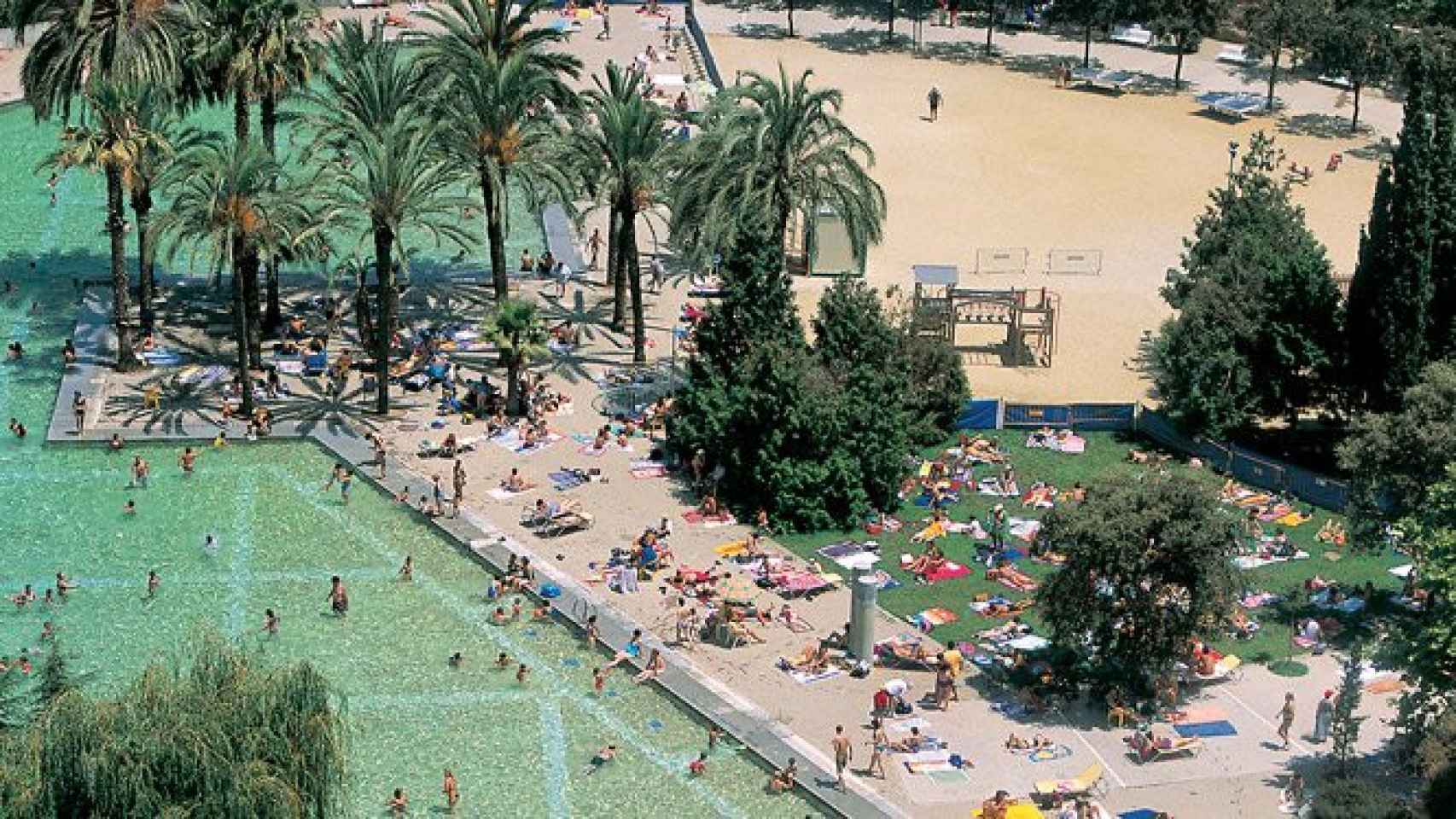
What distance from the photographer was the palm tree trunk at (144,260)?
195ft

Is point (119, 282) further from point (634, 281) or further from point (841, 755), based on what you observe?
point (841, 755)

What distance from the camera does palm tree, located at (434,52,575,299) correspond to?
59281 mm

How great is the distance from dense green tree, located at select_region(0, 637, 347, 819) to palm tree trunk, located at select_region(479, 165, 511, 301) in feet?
81.6

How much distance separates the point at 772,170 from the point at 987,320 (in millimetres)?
9167

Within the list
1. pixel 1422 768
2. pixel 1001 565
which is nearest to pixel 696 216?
pixel 1001 565

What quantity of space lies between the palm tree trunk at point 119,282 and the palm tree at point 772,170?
48.6 feet

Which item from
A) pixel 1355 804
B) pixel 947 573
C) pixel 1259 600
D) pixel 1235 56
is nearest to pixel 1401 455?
pixel 1259 600

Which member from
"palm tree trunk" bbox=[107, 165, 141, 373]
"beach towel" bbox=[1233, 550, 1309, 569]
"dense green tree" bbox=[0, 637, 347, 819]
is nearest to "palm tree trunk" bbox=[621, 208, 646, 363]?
"palm tree trunk" bbox=[107, 165, 141, 373]

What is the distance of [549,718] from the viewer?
147 ft

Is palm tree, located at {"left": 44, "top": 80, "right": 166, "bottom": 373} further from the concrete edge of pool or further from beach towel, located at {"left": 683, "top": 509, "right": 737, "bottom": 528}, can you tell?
beach towel, located at {"left": 683, "top": 509, "right": 737, "bottom": 528}

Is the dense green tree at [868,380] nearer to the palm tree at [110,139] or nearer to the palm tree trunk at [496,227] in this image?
the palm tree trunk at [496,227]

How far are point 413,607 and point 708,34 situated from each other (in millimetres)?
54860

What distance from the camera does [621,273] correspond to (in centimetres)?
6431

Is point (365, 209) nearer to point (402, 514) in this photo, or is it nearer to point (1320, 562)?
point (402, 514)
